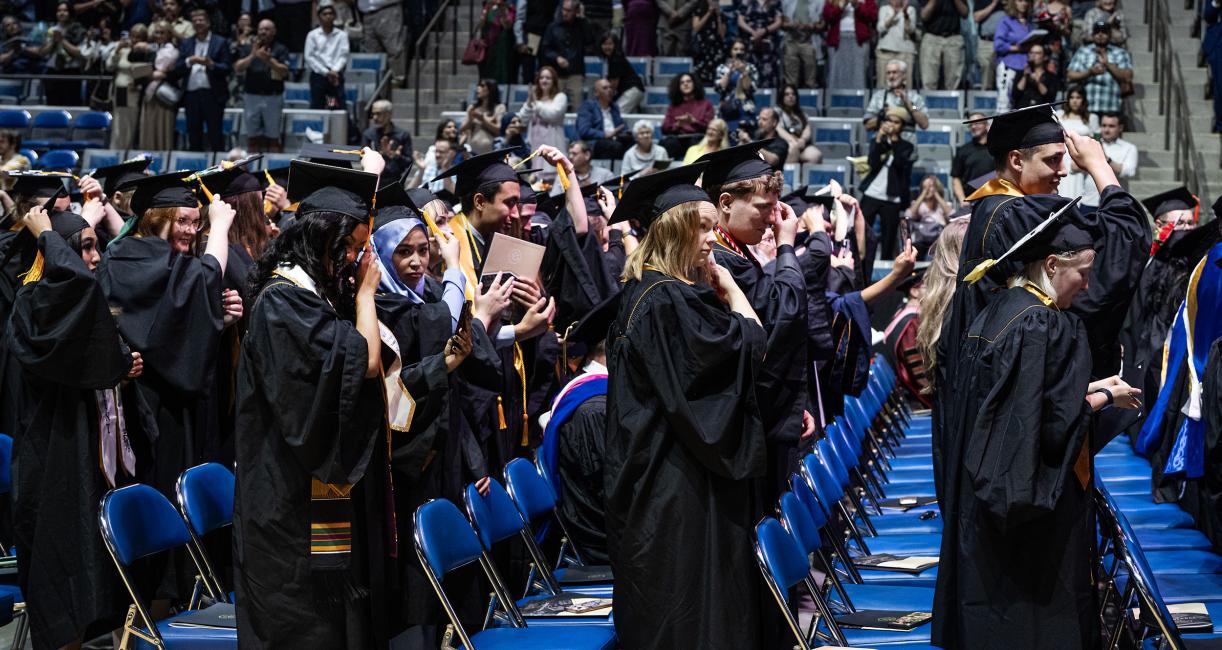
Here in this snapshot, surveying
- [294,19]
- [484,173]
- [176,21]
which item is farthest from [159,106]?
[484,173]

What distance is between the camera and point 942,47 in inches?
615

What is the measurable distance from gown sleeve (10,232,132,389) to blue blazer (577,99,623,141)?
9.35 metres

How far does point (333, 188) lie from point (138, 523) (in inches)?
49.4

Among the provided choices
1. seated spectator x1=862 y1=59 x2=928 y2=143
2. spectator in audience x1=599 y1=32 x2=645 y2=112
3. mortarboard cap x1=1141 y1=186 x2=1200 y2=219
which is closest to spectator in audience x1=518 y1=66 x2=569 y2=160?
spectator in audience x1=599 y1=32 x2=645 y2=112

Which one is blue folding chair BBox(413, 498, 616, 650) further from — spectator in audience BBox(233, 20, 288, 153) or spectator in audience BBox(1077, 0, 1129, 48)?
spectator in audience BBox(1077, 0, 1129, 48)

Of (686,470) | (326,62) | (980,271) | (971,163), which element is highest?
(326,62)

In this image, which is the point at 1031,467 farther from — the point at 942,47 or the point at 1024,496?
the point at 942,47

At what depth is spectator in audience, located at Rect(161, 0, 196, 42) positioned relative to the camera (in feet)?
52.4

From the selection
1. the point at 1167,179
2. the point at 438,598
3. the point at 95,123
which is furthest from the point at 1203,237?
the point at 95,123

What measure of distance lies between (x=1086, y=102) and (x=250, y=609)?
11.8 metres

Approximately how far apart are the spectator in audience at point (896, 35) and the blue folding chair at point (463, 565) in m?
11.9

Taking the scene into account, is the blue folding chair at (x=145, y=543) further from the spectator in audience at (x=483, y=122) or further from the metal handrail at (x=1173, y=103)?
the metal handrail at (x=1173, y=103)

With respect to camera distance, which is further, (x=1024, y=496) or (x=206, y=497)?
(x=206, y=497)

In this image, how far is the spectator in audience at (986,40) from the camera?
627 inches
